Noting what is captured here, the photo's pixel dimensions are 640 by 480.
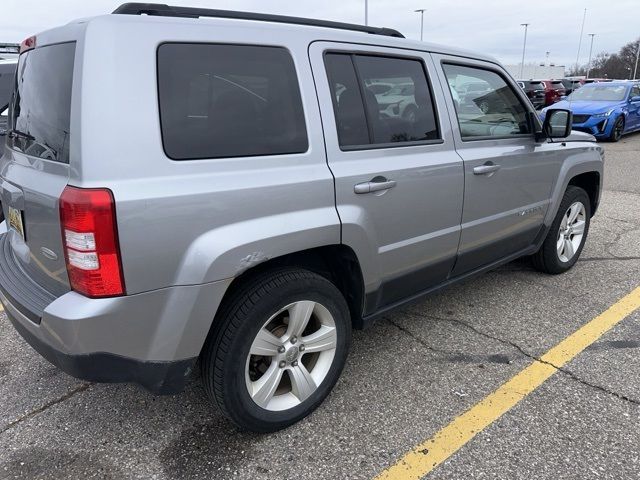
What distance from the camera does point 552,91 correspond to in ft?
78.4

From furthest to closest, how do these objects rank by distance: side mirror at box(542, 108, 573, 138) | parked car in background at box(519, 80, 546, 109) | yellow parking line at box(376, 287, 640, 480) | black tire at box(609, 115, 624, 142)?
parked car in background at box(519, 80, 546, 109) → black tire at box(609, 115, 624, 142) → side mirror at box(542, 108, 573, 138) → yellow parking line at box(376, 287, 640, 480)

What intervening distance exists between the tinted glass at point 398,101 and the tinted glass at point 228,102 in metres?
0.49

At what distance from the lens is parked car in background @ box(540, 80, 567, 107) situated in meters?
23.4

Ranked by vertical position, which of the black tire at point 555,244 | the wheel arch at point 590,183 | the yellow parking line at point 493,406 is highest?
the wheel arch at point 590,183

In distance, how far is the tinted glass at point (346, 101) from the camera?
2.39 metres

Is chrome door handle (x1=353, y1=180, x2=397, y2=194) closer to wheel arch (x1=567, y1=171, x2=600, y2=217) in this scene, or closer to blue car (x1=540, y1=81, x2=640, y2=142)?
wheel arch (x1=567, y1=171, x2=600, y2=217)

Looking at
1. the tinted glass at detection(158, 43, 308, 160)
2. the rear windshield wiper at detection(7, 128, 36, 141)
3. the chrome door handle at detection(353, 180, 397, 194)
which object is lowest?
the chrome door handle at detection(353, 180, 397, 194)

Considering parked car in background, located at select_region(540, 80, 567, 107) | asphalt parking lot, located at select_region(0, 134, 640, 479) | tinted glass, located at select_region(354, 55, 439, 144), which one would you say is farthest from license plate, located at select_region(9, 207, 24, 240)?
parked car in background, located at select_region(540, 80, 567, 107)

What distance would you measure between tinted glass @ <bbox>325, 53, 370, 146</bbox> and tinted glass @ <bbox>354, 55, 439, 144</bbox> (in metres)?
0.06

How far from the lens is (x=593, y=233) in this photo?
561 centimetres

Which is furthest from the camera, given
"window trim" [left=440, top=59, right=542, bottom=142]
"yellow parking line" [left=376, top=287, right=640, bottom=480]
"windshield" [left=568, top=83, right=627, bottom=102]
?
"windshield" [left=568, top=83, right=627, bottom=102]

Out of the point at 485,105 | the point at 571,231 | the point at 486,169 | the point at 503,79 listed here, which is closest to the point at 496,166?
the point at 486,169

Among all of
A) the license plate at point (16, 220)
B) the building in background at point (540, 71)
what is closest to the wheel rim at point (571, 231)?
the license plate at point (16, 220)

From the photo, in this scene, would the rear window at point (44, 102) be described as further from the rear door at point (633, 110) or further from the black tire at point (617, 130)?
the rear door at point (633, 110)
